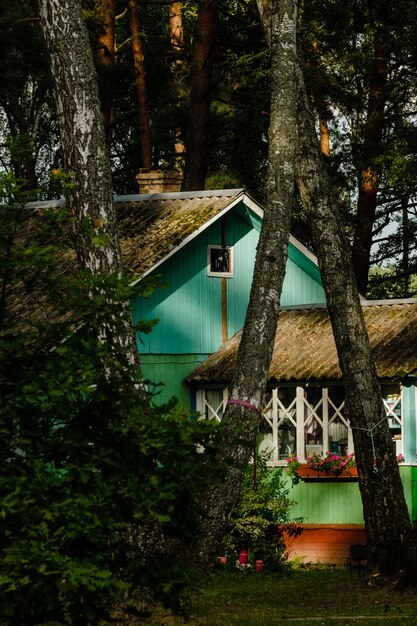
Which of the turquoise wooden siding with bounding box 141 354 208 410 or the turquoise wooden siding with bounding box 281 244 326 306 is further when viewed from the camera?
the turquoise wooden siding with bounding box 281 244 326 306

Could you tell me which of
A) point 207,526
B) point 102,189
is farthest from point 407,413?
point 102,189

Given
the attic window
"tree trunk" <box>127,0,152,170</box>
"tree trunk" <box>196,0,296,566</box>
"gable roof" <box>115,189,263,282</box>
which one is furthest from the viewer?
"tree trunk" <box>127,0,152,170</box>

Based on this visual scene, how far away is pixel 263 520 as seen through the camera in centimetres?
2009

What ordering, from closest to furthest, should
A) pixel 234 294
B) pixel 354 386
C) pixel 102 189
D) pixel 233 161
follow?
pixel 102 189
pixel 354 386
pixel 234 294
pixel 233 161

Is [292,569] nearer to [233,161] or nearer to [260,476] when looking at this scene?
[260,476]

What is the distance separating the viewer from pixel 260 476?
68.1ft

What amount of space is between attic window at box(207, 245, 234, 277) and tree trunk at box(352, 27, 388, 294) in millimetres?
6935

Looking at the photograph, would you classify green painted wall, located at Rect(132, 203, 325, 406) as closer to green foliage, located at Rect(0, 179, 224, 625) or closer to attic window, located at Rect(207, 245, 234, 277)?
attic window, located at Rect(207, 245, 234, 277)

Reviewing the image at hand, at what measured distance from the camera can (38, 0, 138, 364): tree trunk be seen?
1275 cm

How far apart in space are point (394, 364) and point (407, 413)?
0.83 metres

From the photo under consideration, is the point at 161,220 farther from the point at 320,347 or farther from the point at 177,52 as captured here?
the point at 177,52

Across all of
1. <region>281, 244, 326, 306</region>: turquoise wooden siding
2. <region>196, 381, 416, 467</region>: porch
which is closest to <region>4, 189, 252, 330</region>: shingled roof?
<region>281, 244, 326, 306</region>: turquoise wooden siding

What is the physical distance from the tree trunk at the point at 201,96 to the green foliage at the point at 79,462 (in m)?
21.6

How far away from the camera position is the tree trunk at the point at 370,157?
97.5 feet
